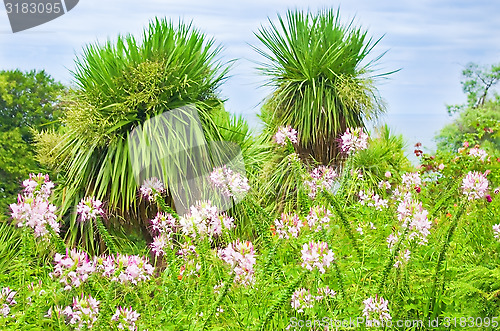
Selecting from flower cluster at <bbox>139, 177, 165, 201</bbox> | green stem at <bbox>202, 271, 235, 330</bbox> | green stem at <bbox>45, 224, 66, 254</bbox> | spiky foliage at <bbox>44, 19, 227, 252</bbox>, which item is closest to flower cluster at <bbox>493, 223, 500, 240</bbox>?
green stem at <bbox>202, 271, 235, 330</bbox>

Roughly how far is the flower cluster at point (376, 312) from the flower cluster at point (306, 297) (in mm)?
264

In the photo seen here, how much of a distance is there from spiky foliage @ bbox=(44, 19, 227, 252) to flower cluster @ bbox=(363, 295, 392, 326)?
3787 millimetres

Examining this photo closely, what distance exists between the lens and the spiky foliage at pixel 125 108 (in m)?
6.04

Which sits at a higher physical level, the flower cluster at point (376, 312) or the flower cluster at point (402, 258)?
the flower cluster at point (402, 258)

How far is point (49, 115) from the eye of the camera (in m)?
17.8

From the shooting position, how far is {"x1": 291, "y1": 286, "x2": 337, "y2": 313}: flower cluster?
269cm

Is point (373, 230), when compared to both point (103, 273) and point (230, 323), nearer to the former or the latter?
point (230, 323)

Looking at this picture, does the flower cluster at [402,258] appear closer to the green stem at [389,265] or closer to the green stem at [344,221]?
the green stem at [389,265]

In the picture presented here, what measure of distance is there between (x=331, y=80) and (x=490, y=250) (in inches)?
185

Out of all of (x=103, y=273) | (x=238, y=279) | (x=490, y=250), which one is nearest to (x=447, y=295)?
(x=490, y=250)

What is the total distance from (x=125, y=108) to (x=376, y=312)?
175 inches

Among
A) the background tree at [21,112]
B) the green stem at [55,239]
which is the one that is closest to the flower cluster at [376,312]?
the green stem at [55,239]

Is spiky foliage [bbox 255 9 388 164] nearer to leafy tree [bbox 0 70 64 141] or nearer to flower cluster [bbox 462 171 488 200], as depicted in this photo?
flower cluster [bbox 462 171 488 200]

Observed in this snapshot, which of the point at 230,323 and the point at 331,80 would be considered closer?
the point at 230,323
